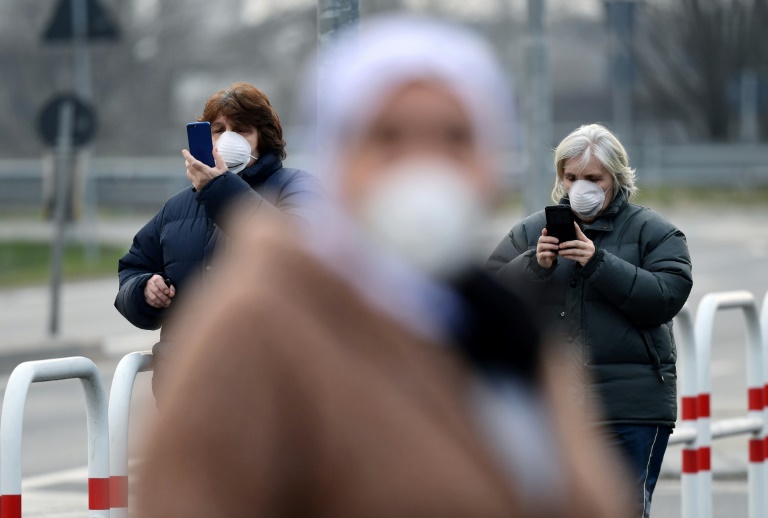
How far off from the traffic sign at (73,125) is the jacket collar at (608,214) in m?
10.9

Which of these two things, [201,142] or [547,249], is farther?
[547,249]

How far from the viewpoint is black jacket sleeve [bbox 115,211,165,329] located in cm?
443

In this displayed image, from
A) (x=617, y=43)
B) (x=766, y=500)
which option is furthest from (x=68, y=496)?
(x=617, y=43)

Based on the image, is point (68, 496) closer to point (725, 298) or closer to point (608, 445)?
point (725, 298)

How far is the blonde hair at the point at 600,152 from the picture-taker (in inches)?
191

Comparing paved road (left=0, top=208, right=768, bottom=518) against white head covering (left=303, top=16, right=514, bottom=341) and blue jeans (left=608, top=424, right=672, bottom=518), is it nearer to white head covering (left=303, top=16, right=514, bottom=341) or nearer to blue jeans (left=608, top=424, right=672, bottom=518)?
white head covering (left=303, top=16, right=514, bottom=341)

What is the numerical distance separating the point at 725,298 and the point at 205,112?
270 cm

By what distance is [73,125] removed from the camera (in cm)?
1527

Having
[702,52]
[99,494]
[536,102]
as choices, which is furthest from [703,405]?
[702,52]

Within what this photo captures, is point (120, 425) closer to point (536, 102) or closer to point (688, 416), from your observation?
point (688, 416)

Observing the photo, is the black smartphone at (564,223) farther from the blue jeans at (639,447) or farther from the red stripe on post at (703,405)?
the red stripe on post at (703,405)

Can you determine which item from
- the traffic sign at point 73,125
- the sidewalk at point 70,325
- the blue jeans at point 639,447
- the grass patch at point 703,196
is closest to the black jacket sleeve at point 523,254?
the blue jeans at point 639,447

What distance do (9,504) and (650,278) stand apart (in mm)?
2002

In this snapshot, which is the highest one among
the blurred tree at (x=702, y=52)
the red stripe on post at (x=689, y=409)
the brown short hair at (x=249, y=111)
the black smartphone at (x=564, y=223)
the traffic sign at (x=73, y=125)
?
the blurred tree at (x=702, y=52)
